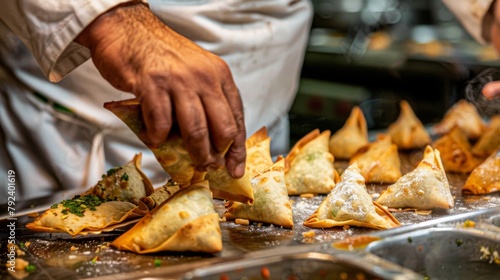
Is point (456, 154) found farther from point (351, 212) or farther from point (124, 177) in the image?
point (124, 177)

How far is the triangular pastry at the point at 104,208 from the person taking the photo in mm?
1869

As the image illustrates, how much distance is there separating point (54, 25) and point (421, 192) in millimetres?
1177

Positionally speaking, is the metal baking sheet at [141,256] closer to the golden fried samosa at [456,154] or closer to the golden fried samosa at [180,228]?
the golden fried samosa at [180,228]

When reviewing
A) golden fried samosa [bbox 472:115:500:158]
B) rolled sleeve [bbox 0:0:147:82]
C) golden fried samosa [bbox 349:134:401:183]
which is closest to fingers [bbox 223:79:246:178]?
rolled sleeve [bbox 0:0:147:82]

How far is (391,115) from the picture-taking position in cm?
547

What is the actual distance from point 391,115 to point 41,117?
339 centimetres

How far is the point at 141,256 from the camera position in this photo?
1.71 meters

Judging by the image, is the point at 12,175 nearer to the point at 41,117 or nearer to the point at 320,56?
the point at 41,117

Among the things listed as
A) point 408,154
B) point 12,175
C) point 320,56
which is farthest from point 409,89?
point 12,175

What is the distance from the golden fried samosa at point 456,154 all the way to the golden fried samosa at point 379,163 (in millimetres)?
235

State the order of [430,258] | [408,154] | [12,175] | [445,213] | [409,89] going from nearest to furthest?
[430,258]
[445,213]
[12,175]
[408,154]
[409,89]

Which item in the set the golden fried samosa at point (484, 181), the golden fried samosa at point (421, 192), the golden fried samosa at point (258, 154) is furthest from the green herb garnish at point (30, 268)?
the golden fried samosa at point (484, 181)

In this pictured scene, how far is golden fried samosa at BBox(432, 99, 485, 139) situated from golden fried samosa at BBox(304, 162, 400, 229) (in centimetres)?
135

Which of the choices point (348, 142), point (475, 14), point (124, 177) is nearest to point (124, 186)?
point (124, 177)
